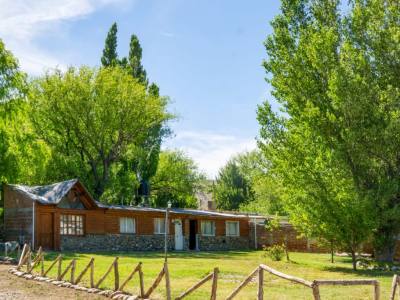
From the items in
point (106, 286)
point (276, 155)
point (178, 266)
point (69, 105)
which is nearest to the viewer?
point (106, 286)

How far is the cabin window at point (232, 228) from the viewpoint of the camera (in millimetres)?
42600

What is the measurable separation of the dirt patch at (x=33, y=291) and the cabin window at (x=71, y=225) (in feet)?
47.5

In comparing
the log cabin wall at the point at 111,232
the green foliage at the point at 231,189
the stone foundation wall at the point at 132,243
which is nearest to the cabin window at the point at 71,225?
the log cabin wall at the point at 111,232

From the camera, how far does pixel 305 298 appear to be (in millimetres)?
13625

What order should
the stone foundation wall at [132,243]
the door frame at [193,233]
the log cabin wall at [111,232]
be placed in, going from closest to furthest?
the log cabin wall at [111,232] < the stone foundation wall at [132,243] < the door frame at [193,233]

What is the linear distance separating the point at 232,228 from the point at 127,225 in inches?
399

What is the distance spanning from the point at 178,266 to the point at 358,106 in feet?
34.5

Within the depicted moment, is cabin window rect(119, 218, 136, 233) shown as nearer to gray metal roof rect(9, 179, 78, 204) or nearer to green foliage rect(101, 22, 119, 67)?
gray metal roof rect(9, 179, 78, 204)

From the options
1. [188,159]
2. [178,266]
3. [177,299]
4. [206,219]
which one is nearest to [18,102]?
[178,266]

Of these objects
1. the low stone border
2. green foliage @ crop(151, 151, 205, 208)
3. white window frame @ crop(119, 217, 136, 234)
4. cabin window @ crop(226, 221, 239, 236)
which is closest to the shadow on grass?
the low stone border

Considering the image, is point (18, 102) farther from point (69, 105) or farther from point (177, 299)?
point (177, 299)

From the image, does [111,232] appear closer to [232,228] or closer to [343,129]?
[232,228]

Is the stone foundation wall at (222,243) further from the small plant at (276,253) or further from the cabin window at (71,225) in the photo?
the small plant at (276,253)

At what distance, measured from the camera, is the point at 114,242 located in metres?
34.9
